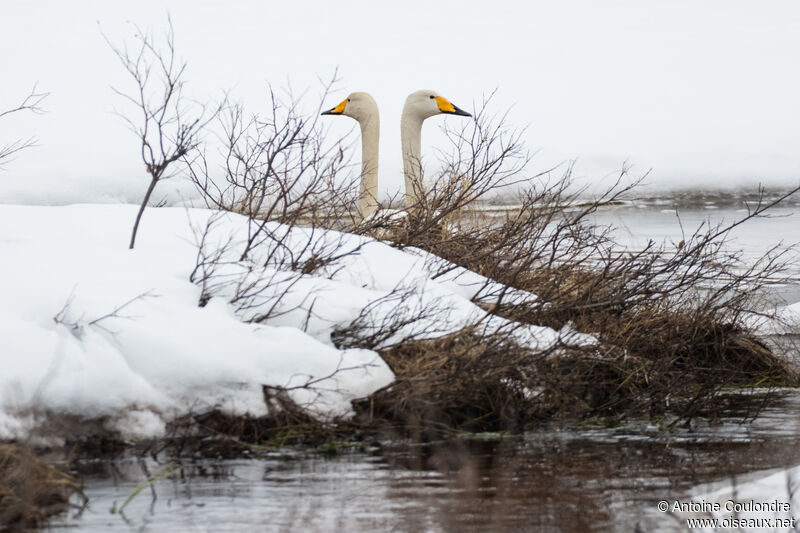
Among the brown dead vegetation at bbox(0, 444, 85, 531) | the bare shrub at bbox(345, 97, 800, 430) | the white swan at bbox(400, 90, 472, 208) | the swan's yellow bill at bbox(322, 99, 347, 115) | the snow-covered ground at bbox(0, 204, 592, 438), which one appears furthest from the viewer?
the swan's yellow bill at bbox(322, 99, 347, 115)

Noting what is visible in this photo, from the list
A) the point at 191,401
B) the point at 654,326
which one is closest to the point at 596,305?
the point at 654,326

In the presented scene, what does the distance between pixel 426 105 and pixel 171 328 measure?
277 inches

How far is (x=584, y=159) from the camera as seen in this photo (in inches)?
1100

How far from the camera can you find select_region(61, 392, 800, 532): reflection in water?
12.5 ft

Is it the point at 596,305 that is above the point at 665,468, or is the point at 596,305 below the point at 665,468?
above

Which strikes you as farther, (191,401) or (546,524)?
(191,401)

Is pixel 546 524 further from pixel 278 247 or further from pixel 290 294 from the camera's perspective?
pixel 278 247

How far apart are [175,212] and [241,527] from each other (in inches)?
154

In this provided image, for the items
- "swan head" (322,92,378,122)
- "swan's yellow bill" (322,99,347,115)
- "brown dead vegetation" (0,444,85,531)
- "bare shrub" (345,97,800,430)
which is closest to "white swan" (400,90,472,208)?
"swan head" (322,92,378,122)

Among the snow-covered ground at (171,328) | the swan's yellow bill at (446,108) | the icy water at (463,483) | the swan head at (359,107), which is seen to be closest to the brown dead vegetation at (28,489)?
the icy water at (463,483)

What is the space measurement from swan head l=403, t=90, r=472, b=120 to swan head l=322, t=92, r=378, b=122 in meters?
0.40

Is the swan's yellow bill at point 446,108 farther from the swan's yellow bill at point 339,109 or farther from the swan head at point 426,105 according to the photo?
the swan's yellow bill at point 339,109

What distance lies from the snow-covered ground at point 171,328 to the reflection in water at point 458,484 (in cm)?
35

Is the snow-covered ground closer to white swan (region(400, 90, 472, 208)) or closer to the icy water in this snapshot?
the icy water
